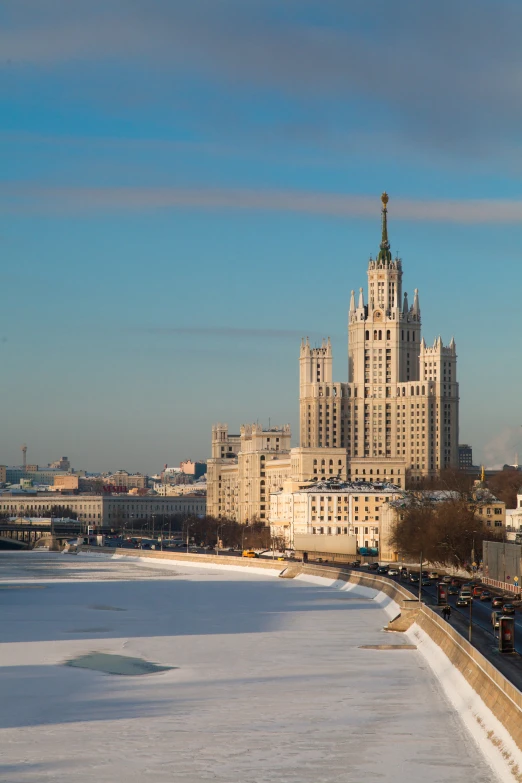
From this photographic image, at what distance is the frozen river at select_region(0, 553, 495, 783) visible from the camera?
49.6m

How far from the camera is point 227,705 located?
6228 cm

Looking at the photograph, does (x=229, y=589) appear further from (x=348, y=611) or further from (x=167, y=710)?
(x=167, y=710)

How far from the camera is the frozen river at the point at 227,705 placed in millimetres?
49562

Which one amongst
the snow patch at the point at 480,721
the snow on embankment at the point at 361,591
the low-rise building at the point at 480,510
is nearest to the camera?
the snow patch at the point at 480,721

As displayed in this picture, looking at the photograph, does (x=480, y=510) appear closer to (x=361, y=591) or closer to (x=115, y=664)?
(x=361, y=591)

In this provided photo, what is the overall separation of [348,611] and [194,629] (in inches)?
685

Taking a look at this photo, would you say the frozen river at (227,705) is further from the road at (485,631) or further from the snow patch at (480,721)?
the road at (485,631)

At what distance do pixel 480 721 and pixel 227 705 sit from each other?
467 inches

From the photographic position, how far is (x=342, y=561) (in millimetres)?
194875

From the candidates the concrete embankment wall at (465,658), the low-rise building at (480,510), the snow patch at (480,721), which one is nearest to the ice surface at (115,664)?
the snow patch at (480,721)

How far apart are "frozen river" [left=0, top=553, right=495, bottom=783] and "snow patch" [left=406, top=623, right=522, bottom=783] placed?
0.50 meters

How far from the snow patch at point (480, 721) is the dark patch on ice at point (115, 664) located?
44.6 ft

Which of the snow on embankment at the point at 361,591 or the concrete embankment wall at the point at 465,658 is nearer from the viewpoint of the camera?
the concrete embankment wall at the point at 465,658

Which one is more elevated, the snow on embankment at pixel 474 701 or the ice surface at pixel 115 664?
the snow on embankment at pixel 474 701
